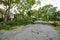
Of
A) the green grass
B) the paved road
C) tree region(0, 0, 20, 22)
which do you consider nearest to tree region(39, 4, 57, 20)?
the paved road

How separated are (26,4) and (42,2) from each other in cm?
26

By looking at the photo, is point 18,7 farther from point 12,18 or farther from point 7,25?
point 7,25

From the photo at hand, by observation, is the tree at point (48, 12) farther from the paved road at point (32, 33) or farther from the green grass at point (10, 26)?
the green grass at point (10, 26)

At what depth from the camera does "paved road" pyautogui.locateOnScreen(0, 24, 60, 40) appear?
5.68ft

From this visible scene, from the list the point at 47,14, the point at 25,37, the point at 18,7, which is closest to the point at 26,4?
the point at 18,7

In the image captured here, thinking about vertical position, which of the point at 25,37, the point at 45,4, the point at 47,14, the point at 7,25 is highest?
the point at 45,4

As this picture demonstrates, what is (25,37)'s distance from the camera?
175 cm

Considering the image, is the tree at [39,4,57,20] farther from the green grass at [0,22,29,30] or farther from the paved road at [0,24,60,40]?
the green grass at [0,22,29,30]

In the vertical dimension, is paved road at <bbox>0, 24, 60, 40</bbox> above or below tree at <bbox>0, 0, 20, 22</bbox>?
below

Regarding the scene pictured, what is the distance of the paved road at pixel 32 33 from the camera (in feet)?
5.68

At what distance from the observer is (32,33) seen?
1.80 metres

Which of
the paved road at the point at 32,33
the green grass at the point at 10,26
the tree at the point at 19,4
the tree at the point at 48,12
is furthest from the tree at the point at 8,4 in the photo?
the tree at the point at 48,12

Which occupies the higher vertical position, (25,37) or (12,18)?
(12,18)

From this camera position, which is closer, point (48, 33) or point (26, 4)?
point (48, 33)
